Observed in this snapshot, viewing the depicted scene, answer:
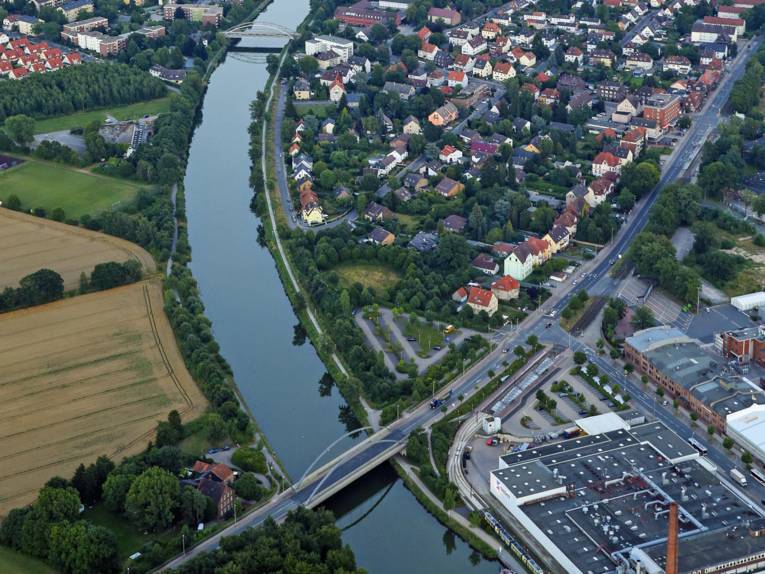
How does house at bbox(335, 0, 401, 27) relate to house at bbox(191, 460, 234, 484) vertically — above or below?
below

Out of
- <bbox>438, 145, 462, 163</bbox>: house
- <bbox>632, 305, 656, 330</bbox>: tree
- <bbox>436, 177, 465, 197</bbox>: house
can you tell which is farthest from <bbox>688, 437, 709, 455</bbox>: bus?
<bbox>438, 145, 462, 163</bbox>: house

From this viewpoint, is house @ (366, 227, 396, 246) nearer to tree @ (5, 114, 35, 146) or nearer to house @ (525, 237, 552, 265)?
house @ (525, 237, 552, 265)

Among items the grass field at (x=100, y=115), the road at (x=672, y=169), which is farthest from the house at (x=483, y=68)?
the grass field at (x=100, y=115)

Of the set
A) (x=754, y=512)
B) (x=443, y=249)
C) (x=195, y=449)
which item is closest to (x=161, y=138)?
(x=443, y=249)

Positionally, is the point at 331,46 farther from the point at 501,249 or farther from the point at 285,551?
the point at 285,551

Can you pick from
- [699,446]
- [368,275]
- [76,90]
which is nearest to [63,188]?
[76,90]

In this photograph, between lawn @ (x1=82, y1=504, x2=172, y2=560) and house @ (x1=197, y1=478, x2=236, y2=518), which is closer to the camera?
lawn @ (x1=82, y1=504, x2=172, y2=560)

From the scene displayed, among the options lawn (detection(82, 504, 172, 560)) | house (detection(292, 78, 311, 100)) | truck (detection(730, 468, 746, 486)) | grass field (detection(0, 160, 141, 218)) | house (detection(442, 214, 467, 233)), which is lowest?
grass field (detection(0, 160, 141, 218))

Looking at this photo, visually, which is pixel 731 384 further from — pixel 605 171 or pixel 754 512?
pixel 605 171
